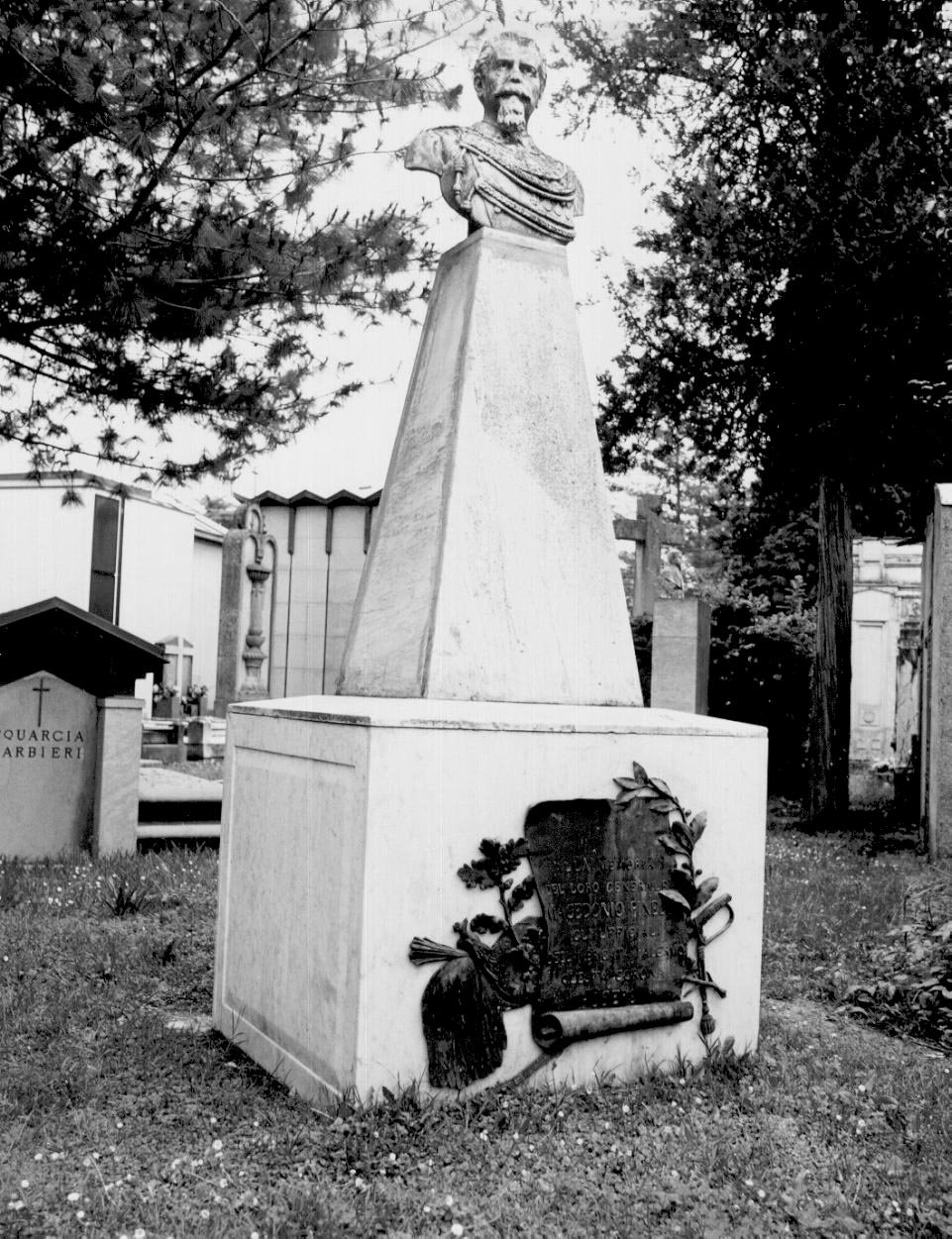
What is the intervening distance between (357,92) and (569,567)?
3622mm

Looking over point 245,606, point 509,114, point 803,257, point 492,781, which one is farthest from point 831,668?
point 492,781

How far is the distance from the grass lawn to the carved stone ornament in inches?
7.6

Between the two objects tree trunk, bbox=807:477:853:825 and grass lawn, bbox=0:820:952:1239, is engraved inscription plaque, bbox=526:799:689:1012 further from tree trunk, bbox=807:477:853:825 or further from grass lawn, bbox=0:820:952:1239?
tree trunk, bbox=807:477:853:825

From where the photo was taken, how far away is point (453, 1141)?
2.92 meters

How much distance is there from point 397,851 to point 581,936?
671mm

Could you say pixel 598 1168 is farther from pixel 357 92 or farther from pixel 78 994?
pixel 357 92

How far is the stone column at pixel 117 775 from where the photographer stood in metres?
7.54

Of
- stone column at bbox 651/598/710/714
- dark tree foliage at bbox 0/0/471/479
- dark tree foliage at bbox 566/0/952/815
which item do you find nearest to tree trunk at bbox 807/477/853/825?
dark tree foliage at bbox 566/0/952/815

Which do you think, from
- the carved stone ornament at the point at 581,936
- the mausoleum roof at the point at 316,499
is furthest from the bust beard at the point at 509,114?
the mausoleum roof at the point at 316,499

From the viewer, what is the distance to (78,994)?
13.7 ft

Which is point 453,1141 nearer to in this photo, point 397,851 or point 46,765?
point 397,851

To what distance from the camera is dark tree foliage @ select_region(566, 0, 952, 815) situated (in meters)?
9.58

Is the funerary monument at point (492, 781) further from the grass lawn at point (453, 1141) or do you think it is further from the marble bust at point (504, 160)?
the grass lawn at point (453, 1141)

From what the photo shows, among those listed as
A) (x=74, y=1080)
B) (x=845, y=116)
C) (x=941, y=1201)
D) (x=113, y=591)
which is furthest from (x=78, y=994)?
(x=113, y=591)
